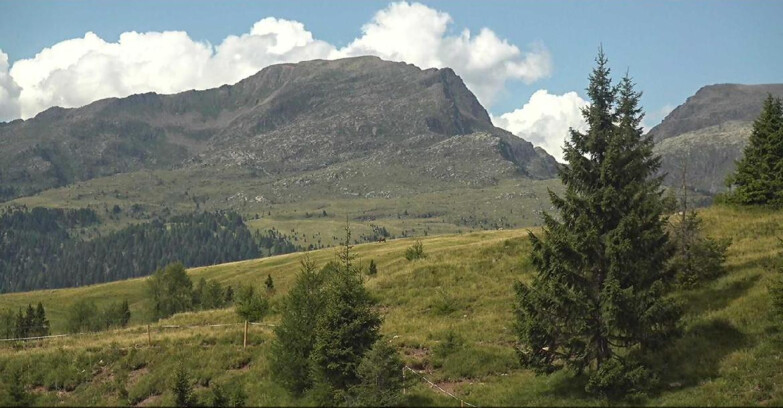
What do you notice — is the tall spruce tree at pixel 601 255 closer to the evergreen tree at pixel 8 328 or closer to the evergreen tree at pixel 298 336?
the evergreen tree at pixel 298 336

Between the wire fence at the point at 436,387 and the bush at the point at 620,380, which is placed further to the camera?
the wire fence at the point at 436,387

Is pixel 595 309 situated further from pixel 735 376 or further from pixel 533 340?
pixel 735 376

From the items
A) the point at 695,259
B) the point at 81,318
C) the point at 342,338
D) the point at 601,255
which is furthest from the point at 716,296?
the point at 81,318

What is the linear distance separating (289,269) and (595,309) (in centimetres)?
11042

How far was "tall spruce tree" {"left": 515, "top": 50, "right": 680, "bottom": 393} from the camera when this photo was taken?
24.8m

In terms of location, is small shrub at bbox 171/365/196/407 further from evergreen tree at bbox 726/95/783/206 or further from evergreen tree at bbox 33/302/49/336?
evergreen tree at bbox 33/302/49/336

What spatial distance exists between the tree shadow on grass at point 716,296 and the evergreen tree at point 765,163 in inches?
588

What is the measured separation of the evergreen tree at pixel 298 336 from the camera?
94.7ft

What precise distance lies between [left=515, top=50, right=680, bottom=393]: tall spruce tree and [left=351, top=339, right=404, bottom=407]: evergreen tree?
19.6 ft

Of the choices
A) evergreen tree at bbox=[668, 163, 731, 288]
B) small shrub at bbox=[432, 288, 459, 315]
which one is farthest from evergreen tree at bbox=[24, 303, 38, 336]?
evergreen tree at bbox=[668, 163, 731, 288]

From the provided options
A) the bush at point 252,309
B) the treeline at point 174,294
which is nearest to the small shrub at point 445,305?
the bush at point 252,309

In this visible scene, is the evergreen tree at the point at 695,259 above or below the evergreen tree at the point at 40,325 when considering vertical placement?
above

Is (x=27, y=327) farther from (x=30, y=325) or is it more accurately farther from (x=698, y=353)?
(x=698, y=353)

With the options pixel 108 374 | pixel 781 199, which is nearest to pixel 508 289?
pixel 781 199
